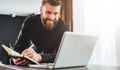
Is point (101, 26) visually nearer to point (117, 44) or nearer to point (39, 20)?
point (117, 44)

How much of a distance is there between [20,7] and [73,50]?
1633mm

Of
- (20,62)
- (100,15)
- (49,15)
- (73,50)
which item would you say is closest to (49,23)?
(49,15)

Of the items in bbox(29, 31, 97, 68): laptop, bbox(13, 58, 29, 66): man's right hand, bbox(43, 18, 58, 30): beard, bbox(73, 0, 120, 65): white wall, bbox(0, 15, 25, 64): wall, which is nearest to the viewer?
bbox(29, 31, 97, 68): laptop

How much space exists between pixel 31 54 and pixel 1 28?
137 centimetres

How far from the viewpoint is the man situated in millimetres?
1900

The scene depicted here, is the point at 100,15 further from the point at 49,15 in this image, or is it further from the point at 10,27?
the point at 10,27

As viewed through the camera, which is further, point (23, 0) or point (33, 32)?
point (23, 0)

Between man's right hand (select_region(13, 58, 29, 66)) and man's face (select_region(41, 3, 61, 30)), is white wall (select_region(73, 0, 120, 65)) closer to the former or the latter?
man's face (select_region(41, 3, 61, 30))

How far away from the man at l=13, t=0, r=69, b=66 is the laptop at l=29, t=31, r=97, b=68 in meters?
0.51

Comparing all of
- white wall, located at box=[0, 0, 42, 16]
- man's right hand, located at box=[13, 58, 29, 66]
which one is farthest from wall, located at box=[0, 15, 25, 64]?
man's right hand, located at box=[13, 58, 29, 66]

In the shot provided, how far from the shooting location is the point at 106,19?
253cm

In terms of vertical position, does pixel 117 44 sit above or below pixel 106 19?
below

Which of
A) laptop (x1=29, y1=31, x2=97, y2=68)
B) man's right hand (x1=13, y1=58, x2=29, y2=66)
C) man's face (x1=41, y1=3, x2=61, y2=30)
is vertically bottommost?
man's right hand (x1=13, y1=58, x2=29, y2=66)

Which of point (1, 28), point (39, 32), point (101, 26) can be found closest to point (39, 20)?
point (39, 32)
